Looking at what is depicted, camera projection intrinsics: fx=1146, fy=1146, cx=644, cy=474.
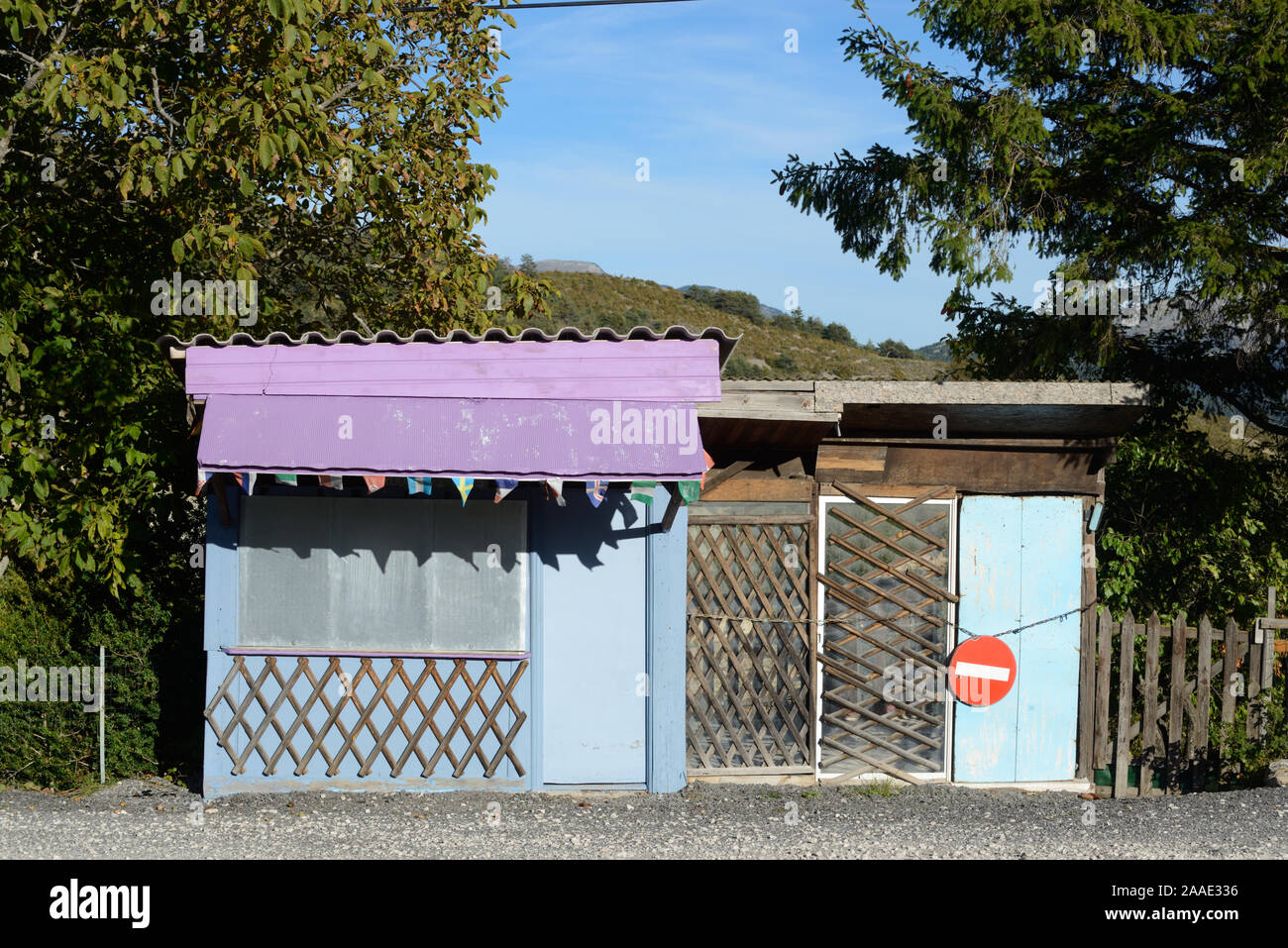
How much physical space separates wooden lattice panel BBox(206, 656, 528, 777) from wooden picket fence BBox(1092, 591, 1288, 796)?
15.8 feet

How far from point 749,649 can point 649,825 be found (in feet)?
6.08

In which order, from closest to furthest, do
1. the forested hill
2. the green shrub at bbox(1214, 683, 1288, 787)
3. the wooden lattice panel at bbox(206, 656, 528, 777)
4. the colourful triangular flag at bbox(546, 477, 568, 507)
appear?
the colourful triangular flag at bbox(546, 477, 568, 507), the wooden lattice panel at bbox(206, 656, 528, 777), the green shrub at bbox(1214, 683, 1288, 787), the forested hill

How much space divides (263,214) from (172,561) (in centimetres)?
353

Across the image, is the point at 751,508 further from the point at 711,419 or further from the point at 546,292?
the point at 546,292

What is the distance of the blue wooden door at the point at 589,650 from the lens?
8.51 m

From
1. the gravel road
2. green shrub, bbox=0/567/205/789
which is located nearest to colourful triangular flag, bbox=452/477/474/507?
the gravel road

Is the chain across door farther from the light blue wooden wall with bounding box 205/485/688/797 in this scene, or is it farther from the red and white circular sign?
the light blue wooden wall with bounding box 205/485/688/797

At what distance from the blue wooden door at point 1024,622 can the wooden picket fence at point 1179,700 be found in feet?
0.97

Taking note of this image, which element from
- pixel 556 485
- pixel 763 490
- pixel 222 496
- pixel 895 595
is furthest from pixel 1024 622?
pixel 222 496

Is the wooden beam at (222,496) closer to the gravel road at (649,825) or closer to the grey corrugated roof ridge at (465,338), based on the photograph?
the grey corrugated roof ridge at (465,338)

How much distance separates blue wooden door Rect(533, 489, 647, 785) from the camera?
8508 millimetres

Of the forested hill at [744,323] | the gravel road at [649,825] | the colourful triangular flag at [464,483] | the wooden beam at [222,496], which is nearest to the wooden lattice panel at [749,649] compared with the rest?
the gravel road at [649,825]

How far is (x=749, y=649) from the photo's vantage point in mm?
9047

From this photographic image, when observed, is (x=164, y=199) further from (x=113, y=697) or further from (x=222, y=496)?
(x=113, y=697)
